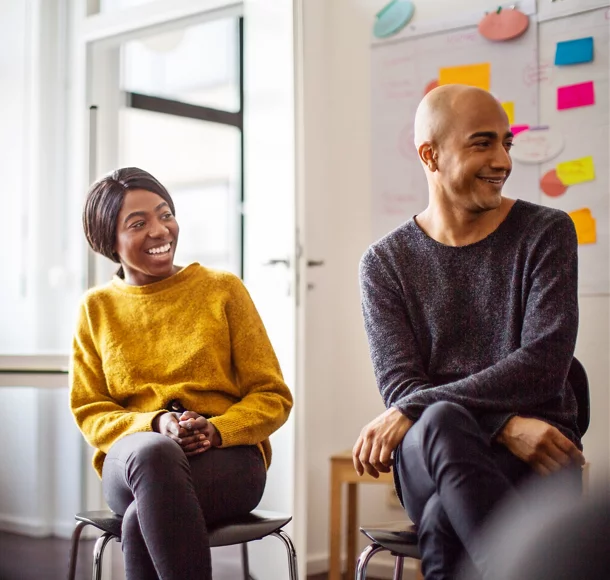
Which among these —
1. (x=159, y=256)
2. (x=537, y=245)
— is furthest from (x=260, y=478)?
(x=537, y=245)

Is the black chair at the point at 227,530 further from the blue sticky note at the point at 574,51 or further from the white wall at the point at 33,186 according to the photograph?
the blue sticky note at the point at 574,51

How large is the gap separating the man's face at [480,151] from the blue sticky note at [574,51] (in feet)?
3.35

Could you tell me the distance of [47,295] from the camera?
2867 millimetres

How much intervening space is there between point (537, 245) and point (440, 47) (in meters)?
1.40

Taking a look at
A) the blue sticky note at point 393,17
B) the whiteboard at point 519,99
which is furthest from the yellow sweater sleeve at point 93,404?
the blue sticky note at point 393,17

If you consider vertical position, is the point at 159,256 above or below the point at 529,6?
below

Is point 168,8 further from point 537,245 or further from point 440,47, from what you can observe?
point 537,245

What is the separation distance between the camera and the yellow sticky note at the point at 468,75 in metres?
2.63

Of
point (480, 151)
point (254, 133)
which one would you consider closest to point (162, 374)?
point (480, 151)

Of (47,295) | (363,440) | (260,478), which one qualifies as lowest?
(260,478)

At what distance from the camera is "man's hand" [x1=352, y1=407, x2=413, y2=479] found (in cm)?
145

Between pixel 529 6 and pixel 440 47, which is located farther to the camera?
pixel 440 47

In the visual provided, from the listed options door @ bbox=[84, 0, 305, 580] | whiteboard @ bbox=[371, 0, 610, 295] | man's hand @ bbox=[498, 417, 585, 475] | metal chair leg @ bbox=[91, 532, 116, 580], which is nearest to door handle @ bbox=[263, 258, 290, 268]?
door @ bbox=[84, 0, 305, 580]

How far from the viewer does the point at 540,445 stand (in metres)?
1.38
